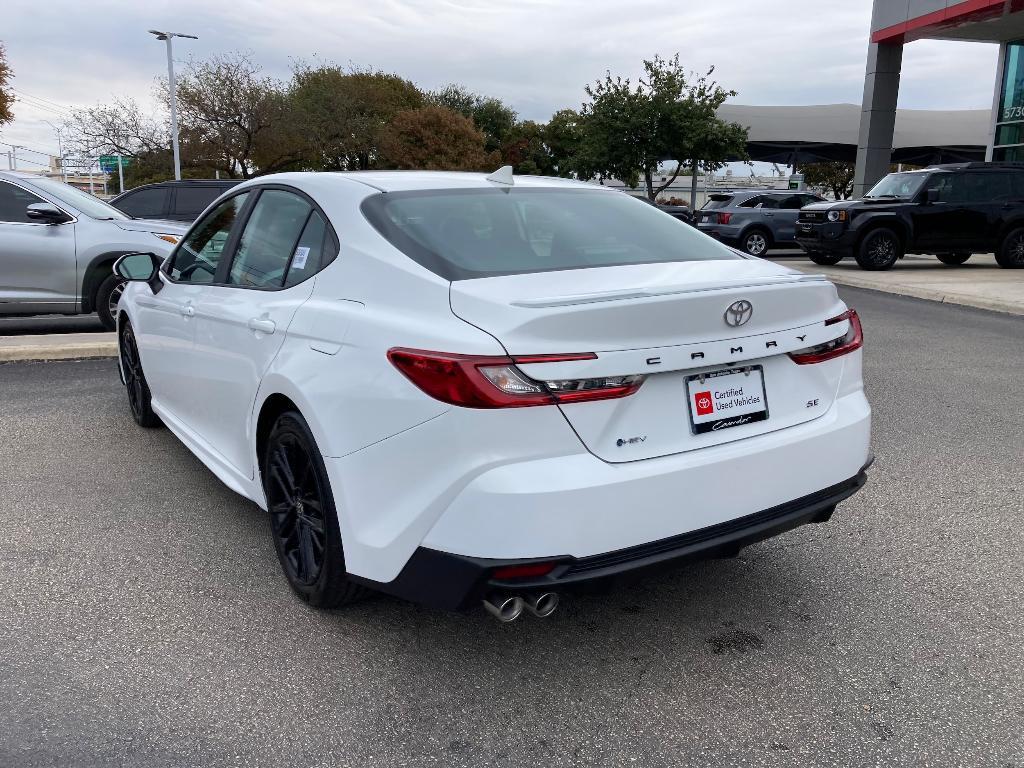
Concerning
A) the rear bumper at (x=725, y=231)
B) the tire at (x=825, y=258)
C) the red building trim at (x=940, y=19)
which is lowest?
the tire at (x=825, y=258)

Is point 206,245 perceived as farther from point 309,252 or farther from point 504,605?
point 504,605

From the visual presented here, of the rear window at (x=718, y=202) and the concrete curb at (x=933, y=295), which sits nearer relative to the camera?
the concrete curb at (x=933, y=295)

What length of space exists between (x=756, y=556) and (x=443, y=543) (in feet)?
5.94

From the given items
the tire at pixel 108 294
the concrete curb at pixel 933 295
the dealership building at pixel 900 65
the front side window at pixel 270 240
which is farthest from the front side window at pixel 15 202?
the dealership building at pixel 900 65

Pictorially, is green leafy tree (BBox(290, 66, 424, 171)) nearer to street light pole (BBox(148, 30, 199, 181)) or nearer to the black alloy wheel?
street light pole (BBox(148, 30, 199, 181))

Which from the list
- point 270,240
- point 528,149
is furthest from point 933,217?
point 528,149

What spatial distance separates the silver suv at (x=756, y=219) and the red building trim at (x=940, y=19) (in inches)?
208

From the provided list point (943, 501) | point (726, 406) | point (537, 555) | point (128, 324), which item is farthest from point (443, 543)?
point (128, 324)

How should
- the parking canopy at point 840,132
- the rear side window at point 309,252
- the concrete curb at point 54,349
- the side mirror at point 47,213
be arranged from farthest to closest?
1. the parking canopy at point 840,132
2. the side mirror at point 47,213
3. the concrete curb at point 54,349
4. the rear side window at point 309,252

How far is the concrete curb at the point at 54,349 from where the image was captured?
→ 7.83 metres

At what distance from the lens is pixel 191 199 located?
13.7 meters

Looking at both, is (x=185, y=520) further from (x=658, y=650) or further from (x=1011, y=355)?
(x=1011, y=355)

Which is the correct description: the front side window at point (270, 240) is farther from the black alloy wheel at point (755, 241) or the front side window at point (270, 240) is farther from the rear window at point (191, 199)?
the black alloy wheel at point (755, 241)

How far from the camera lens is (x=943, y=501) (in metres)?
4.32
